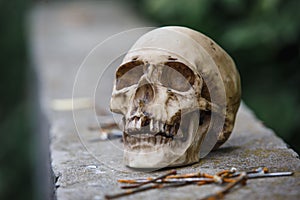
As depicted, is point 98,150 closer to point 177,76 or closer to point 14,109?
point 177,76

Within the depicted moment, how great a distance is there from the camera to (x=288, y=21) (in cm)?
493

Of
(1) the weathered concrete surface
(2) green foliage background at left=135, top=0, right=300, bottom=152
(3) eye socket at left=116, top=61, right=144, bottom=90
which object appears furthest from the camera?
(2) green foliage background at left=135, top=0, right=300, bottom=152

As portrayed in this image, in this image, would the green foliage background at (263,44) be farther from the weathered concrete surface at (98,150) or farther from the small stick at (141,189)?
the small stick at (141,189)

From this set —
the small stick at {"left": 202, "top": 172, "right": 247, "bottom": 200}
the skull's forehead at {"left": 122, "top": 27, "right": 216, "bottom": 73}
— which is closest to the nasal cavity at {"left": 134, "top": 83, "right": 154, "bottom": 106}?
the skull's forehead at {"left": 122, "top": 27, "right": 216, "bottom": 73}

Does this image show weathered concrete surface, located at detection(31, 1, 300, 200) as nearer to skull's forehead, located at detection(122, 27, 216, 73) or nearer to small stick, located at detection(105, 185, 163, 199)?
small stick, located at detection(105, 185, 163, 199)

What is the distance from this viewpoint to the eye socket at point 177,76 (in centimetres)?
243

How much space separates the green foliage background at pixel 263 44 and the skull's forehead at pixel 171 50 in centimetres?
252

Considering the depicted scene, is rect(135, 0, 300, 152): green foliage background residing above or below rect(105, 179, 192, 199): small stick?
above

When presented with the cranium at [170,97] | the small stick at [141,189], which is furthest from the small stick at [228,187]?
the cranium at [170,97]

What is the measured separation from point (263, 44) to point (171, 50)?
9.24ft

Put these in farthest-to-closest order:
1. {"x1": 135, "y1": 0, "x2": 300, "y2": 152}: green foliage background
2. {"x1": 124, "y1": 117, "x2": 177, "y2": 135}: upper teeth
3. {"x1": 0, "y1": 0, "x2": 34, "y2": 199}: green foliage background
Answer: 1. {"x1": 0, "y1": 0, "x2": 34, "y2": 199}: green foliage background
2. {"x1": 135, "y1": 0, "x2": 300, "y2": 152}: green foliage background
3. {"x1": 124, "y1": 117, "x2": 177, "y2": 135}: upper teeth

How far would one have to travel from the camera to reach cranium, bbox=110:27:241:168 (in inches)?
94.3

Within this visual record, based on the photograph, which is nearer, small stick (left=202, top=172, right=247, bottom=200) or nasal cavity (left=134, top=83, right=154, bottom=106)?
small stick (left=202, top=172, right=247, bottom=200)

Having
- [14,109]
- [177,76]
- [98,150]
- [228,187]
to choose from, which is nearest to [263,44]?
[98,150]
